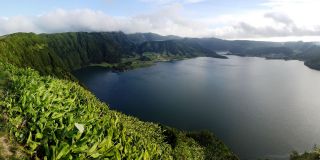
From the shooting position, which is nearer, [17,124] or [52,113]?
[17,124]

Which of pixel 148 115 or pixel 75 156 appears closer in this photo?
pixel 75 156

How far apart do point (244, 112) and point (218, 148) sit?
252ft

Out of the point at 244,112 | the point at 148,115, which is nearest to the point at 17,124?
the point at 148,115

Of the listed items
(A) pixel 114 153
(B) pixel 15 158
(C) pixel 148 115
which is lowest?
(C) pixel 148 115

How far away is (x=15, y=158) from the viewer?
2072 centimetres

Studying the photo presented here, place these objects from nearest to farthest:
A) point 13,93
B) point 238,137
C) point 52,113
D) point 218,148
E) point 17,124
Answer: point 17,124, point 52,113, point 13,93, point 218,148, point 238,137

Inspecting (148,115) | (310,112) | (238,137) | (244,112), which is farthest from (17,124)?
(310,112)

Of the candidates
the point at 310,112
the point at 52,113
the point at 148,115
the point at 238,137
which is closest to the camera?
the point at 52,113

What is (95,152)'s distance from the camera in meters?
23.7

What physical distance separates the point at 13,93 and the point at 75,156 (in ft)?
54.8

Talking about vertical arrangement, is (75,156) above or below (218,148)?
above

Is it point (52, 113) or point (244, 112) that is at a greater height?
point (52, 113)

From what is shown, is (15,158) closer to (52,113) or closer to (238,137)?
(52,113)

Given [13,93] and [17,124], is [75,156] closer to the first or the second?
[17,124]
